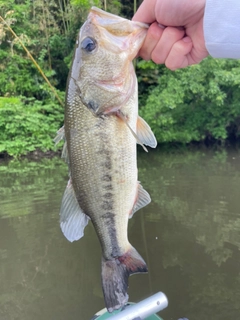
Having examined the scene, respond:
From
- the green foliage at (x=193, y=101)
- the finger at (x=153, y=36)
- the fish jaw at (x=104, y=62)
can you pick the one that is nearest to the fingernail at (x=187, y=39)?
the finger at (x=153, y=36)

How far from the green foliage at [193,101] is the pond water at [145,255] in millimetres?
5557

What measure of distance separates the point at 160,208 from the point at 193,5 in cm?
582

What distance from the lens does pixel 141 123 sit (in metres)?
1.65

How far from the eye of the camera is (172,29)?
68.1 inches

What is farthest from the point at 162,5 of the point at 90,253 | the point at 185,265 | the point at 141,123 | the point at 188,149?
the point at 188,149

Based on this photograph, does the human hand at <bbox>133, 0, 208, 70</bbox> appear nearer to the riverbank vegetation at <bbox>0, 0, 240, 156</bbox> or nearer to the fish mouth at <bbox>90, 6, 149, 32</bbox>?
the fish mouth at <bbox>90, 6, 149, 32</bbox>

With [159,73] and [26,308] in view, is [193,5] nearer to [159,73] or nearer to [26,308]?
[26,308]

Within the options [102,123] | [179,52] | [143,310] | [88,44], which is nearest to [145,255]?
[143,310]

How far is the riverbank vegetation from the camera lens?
13.4 m

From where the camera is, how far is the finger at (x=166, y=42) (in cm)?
170

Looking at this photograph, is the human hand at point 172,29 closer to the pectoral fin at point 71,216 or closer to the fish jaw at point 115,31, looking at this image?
the fish jaw at point 115,31

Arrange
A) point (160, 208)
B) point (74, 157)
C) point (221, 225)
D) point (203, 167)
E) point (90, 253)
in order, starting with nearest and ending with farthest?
1. point (74, 157)
2. point (90, 253)
3. point (221, 225)
4. point (160, 208)
5. point (203, 167)

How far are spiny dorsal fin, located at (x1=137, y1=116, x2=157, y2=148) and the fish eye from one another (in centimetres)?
34

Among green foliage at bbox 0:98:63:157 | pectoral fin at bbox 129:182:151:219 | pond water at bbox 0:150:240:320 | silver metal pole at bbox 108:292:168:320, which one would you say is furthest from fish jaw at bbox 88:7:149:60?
green foliage at bbox 0:98:63:157
